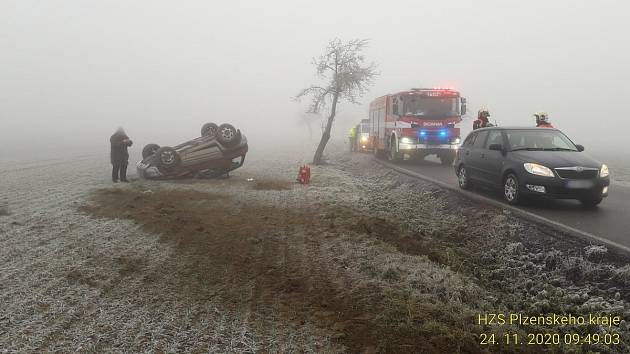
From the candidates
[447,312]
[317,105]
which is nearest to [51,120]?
[317,105]

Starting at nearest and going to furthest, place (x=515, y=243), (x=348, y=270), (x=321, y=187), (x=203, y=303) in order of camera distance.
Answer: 1. (x=203, y=303)
2. (x=348, y=270)
3. (x=515, y=243)
4. (x=321, y=187)

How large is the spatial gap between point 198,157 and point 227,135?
Result: 1.23 m

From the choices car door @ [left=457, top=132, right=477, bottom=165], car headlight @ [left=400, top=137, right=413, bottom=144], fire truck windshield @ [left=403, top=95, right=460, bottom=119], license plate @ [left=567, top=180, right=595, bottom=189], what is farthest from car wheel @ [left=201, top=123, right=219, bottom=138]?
license plate @ [left=567, top=180, right=595, bottom=189]

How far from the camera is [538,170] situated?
8.19 meters

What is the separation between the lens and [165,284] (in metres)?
5.30

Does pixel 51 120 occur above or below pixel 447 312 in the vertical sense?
above

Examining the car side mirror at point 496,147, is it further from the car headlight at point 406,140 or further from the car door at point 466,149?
the car headlight at point 406,140

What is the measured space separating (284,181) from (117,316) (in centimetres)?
1093

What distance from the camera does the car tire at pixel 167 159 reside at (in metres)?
14.2

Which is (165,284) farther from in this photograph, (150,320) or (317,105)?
(317,105)

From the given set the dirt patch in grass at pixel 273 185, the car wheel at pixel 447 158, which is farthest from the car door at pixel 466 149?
the car wheel at pixel 447 158

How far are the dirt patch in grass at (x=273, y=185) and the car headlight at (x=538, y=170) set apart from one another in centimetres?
707

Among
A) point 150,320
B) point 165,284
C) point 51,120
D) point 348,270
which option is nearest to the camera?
point 150,320

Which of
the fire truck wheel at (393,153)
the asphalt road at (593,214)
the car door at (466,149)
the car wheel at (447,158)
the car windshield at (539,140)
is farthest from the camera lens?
the fire truck wheel at (393,153)
